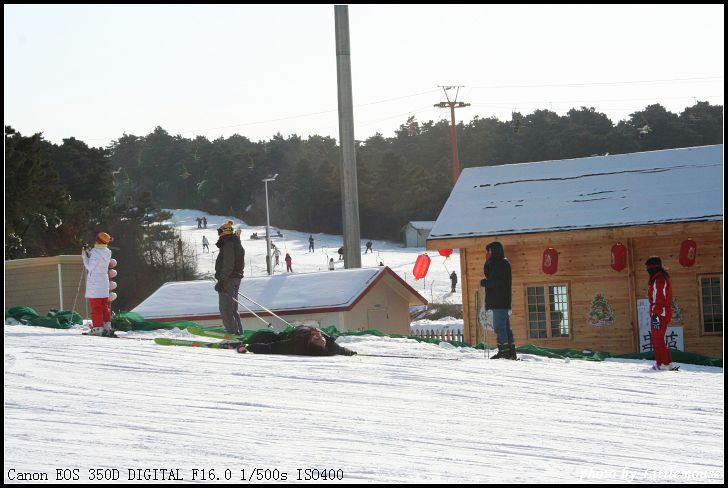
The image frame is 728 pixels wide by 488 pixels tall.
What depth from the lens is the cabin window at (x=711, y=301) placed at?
74.4ft

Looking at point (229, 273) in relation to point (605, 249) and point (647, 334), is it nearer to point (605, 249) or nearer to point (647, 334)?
point (647, 334)

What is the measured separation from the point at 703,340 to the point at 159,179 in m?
108

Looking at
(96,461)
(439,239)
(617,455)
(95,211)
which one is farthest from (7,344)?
(95,211)

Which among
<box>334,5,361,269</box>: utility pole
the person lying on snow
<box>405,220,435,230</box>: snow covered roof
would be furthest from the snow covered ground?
the person lying on snow

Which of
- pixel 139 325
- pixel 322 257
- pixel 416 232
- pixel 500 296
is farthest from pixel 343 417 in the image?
pixel 416 232

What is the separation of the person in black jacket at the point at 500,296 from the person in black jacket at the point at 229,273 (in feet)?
12.1

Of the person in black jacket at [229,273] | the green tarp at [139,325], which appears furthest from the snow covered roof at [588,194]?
the person in black jacket at [229,273]

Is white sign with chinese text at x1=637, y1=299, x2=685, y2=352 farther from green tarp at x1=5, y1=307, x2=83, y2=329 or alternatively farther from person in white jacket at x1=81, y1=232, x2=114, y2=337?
person in white jacket at x1=81, y1=232, x2=114, y2=337

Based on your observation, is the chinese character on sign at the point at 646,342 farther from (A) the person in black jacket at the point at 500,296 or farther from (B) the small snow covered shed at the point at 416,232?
(B) the small snow covered shed at the point at 416,232

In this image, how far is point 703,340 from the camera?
890 inches

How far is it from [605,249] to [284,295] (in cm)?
866

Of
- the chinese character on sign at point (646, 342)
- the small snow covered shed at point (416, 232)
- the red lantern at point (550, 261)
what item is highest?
the small snow covered shed at point (416, 232)

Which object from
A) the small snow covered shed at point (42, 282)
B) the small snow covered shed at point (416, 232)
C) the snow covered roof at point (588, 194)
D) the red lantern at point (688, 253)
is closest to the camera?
the red lantern at point (688, 253)

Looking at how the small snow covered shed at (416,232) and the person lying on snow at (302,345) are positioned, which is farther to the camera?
the small snow covered shed at (416,232)
